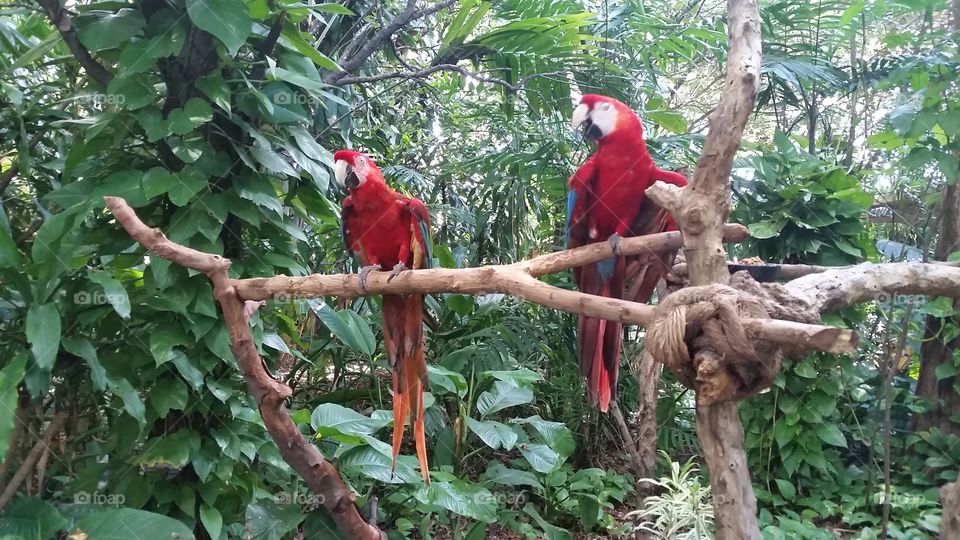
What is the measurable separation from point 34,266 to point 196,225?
1.18ft

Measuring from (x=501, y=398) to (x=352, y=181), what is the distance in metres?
0.93

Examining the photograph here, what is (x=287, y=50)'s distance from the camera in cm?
149

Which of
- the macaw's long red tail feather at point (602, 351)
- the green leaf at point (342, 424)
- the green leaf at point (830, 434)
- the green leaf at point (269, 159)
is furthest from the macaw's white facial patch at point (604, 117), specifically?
the green leaf at point (830, 434)

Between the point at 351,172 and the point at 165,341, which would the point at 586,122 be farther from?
the point at 165,341

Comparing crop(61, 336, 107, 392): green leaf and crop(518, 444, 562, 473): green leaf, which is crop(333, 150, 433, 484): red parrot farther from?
crop(61, 336, 107, 392): green leaf

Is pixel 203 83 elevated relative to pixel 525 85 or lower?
lower

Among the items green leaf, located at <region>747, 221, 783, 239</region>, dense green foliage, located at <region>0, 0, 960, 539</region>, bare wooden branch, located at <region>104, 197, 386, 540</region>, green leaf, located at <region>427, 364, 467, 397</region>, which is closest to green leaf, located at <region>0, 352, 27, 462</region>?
dense green foliage, located at <region>0, 0, 960, 539</region>

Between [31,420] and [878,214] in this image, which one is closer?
[31,420]

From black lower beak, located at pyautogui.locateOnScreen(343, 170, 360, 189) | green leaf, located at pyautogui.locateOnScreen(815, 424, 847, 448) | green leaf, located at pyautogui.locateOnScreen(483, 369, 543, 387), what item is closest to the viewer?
black lower beak, located at pyautogui.locateOnScreen(343, 170, 360, 189)

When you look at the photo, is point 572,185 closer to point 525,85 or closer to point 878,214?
point 525,85

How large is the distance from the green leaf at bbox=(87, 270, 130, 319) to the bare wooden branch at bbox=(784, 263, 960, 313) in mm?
1234

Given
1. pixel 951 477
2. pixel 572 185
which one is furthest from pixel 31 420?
pixel 951 477

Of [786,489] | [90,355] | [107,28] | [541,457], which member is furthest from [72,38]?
[786,489]

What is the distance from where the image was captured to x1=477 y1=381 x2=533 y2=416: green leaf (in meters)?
2.02
